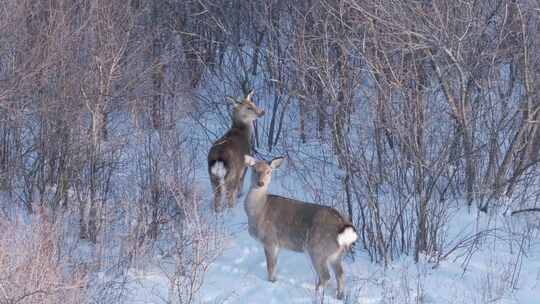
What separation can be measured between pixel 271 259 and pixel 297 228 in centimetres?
46

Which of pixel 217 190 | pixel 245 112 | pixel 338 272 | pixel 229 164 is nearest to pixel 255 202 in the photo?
pixel 338 272

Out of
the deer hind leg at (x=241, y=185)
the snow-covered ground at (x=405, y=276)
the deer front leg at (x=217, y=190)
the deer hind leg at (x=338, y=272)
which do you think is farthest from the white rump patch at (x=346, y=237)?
the deer hind leg at (x=241, y=185)

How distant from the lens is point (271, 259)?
9.68 meters

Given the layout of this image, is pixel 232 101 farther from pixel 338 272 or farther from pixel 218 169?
pixel 338 272

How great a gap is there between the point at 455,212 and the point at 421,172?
1.62m

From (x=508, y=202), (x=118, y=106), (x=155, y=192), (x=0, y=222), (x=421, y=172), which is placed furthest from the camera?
(x=118, y=106)

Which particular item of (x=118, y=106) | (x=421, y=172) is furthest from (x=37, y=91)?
(x=421, y=172)

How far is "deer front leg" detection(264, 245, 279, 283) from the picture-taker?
962 cm

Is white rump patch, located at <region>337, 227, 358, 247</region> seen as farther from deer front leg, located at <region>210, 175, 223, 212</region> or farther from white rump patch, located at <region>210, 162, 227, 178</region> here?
white rump patch, located at <region>210, 162, 227, 178</region>

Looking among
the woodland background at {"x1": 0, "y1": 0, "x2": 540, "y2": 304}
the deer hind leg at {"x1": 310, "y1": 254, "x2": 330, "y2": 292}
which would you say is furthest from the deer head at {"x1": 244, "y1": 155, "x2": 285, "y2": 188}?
the deer hind leg at {"x1": 310, "y1": 254, "x2": 330, "y2": 292}

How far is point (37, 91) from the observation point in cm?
1103

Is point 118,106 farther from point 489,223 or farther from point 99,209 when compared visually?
point 489,223

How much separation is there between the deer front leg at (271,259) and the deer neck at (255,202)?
45 centimetres

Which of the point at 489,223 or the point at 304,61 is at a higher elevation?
the point at 304,61
